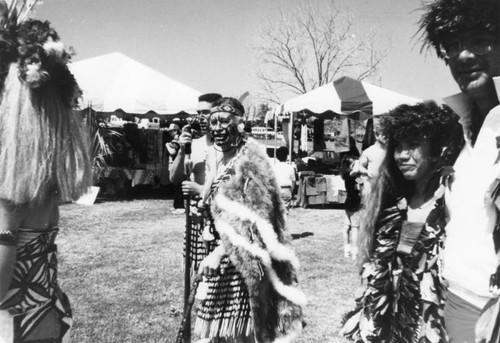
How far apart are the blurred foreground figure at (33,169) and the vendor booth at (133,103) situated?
9019 millimetres

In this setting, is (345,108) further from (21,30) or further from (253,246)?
(21,30)

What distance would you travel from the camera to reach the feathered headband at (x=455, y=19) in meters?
1.63

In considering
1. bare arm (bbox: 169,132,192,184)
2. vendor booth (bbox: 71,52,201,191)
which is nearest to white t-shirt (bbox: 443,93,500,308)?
bare arm (bbox: 169,132,192,184)

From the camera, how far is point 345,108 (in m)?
10.9

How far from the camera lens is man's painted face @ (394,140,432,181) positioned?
2.41 meters

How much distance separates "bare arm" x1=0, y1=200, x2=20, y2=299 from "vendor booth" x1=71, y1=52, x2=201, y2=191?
30.4ft

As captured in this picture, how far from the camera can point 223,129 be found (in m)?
3.31

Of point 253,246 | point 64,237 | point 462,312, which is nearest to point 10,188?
point 253,246

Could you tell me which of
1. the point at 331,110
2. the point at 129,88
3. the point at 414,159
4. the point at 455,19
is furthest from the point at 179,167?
the point at 129,88

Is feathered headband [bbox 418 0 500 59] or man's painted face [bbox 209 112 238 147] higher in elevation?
feathered headband [bbox 418 0 500 59]

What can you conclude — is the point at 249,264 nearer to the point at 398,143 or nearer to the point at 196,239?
the point at 196,239

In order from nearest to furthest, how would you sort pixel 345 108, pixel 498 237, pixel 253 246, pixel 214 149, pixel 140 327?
pixel 498 237 → pixel 253 246 → pixel 214 149 → pixel 140 327 → pixel 345 108

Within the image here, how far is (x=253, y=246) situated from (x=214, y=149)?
1.02 meters

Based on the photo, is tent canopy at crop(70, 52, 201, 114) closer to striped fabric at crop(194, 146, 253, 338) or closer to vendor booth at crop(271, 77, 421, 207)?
vendor booth at crop(271, 77, 421, 207)
